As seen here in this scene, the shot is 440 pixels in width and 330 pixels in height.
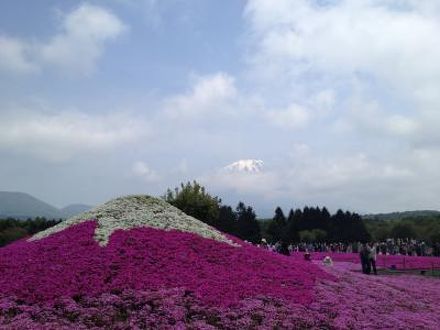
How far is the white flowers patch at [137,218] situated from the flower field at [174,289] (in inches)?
9.3

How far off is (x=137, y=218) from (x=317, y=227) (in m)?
70.7

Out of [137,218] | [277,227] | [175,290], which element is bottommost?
[175,290]

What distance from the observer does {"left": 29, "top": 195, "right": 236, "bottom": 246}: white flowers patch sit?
21.2m

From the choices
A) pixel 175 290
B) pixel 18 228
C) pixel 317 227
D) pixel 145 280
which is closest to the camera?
pixel 175 290

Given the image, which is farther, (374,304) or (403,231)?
(403,231)

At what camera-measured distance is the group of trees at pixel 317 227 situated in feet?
267

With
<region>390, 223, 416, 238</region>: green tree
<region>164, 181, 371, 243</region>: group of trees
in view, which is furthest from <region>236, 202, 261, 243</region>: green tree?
<region>390, 223, 416, 238</region>: green tree

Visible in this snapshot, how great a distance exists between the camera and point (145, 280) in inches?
611

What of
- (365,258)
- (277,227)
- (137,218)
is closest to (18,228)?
(277,227)

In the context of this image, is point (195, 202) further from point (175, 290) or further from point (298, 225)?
point (298, 225)

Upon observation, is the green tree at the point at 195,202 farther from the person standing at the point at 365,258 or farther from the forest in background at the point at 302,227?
the forest in background at the point at 302,227

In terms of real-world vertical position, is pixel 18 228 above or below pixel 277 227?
below

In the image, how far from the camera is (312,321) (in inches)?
568

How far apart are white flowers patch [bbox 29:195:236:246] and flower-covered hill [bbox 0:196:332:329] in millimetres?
85
